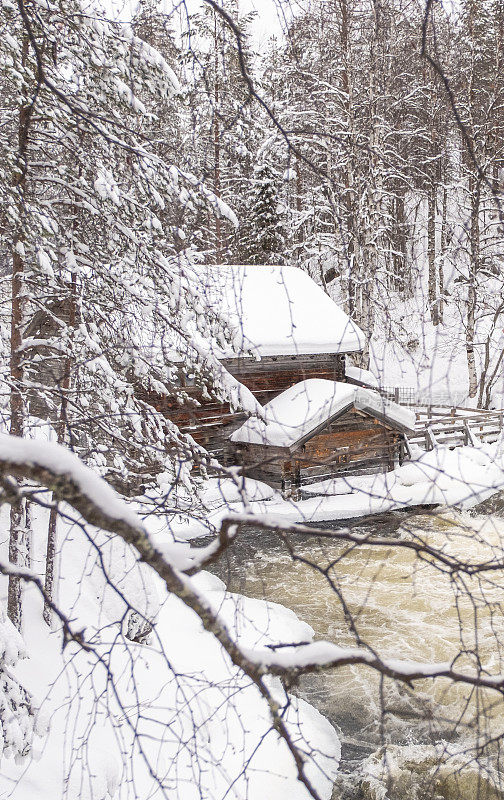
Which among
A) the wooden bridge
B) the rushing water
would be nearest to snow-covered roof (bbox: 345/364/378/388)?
the wooden bridge

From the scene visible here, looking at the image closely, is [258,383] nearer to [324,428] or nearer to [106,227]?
[324,428]

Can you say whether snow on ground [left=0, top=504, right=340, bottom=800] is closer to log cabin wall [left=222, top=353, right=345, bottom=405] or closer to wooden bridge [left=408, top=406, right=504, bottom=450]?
log cabin wall [left=222, top=353, right=345, bottom=405]

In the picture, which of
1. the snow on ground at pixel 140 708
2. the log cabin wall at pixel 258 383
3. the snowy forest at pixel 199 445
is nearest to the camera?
the snowy forest at pixel 199 445

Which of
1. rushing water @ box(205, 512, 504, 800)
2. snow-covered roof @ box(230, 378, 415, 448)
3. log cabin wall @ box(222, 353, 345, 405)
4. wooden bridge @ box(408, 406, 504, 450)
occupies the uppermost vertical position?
log cabin wall @ box(222, 353, 345, 405)

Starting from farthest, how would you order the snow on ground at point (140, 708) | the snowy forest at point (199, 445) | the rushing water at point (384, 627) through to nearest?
the rushing water at point (384, 627) < the snow on ground at point (140, 708) < the snowy forest at point (199, 445)

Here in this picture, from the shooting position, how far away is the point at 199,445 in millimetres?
6395

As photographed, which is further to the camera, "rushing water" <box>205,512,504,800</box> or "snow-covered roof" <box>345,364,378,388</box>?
"snow-covered roof" <box>345,364,378,388</box>

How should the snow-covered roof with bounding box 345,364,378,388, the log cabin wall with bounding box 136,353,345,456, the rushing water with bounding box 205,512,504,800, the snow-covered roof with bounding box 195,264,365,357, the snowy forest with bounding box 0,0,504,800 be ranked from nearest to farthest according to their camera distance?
1. the snowy forest with bounding box 0,0,504,800
2. the rushing water with bounding box 205,512,504,800
3. the snow-covered roof with bounding box 195,264,365,357
4. the log cabin wall with bounding box 136,353,345,456
5. the snow-covered roof with bounding box 345,364,378,388

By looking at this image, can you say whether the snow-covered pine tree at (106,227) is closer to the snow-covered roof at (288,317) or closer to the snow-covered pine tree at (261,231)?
the snow-covered roof at (288,317)

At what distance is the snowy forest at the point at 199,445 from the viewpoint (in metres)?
1.70

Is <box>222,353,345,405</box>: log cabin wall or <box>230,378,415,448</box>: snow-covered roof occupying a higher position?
<box>222,353,345,405</box>: log cabin wall

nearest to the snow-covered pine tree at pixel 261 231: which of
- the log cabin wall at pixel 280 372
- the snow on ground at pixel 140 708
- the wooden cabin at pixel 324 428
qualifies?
the log cabin wall at pixel 280 372

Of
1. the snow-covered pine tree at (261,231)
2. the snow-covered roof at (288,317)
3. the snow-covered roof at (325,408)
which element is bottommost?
the snow-covered roof at (325,408)

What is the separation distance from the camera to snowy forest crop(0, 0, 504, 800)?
5.58ft
